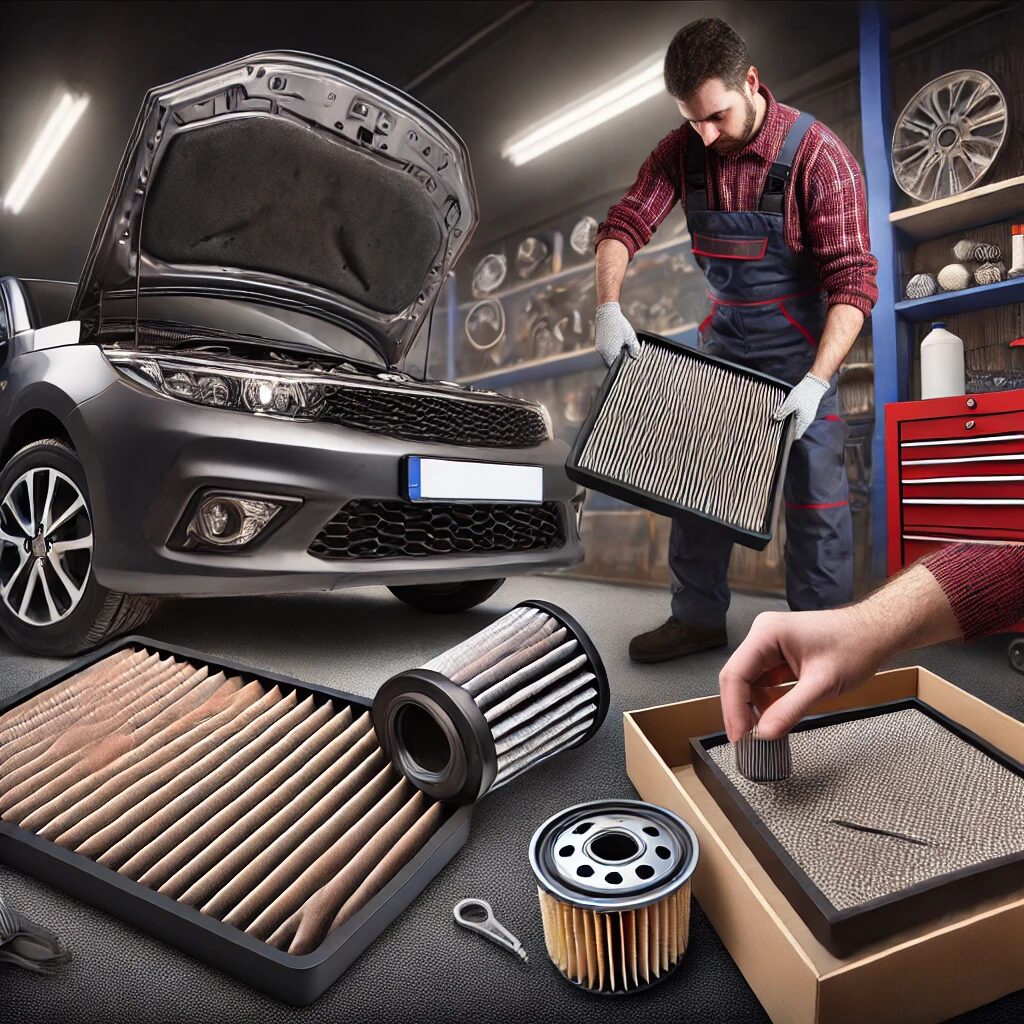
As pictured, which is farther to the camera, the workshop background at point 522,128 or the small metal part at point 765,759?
the workshop background at point 522,128

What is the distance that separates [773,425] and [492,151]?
3.10 feet

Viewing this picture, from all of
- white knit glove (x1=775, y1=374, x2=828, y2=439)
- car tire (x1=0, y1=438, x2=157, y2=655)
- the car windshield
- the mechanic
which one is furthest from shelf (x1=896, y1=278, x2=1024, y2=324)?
car tire (x1=0, y1=438, x2=157, y2=655)

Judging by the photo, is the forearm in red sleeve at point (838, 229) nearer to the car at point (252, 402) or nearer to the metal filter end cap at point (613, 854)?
the car at point (252, 402)

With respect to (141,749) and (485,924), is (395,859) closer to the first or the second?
(485,924)

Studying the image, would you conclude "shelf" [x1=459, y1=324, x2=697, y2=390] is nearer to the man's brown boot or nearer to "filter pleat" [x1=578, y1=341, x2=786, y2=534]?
"filter pleat" [x1=578, y1=341, x2=786, y2=534]

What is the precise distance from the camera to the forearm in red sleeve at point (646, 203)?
1262 millimetres

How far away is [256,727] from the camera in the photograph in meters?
0.83

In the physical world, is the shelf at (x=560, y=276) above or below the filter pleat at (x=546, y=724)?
above

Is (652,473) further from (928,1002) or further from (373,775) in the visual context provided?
(928,1002)

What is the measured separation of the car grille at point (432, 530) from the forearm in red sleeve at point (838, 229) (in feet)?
2.15

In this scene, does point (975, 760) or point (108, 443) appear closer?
point (975, 760)

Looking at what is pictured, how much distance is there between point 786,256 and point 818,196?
0.11m

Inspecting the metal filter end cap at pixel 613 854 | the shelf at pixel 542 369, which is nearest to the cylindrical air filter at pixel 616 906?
the metal filter end cap at pixel 613 854

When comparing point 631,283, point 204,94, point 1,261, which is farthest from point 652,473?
point 1,261
